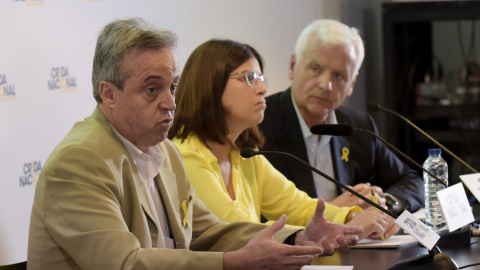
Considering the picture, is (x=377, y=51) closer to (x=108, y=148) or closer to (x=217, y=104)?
(x=217, y=104)

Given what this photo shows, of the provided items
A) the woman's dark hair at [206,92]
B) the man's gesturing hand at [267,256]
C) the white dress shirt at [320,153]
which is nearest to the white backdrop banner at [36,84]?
the woman's dark hair at [206,92]

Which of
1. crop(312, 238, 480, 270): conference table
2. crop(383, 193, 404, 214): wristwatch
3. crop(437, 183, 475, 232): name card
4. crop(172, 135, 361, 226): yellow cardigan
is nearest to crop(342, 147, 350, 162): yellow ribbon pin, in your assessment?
crop(383, 193, 404, 214): wristwatch

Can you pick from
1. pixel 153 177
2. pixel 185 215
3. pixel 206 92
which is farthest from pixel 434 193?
pixel 153 177

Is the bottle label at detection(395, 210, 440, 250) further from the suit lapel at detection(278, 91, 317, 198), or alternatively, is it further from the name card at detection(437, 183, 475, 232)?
the suit lapel at detection(278, 91, 317, 198)

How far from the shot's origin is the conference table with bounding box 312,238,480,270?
2412mm

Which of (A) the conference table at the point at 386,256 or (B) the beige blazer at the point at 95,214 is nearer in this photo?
(B) the beige blazer at the point at 95,214

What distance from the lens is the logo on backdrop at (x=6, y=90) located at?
243 cm

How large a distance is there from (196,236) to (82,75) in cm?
68

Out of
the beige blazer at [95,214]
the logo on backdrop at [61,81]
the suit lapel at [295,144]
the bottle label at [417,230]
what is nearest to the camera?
the beige blazer at [95,214]

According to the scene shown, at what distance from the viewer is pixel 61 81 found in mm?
2693

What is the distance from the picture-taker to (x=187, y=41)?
12.5 feet

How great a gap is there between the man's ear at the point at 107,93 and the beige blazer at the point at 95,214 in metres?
0.04

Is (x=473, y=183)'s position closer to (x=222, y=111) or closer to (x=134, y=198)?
(x=222, y=111)

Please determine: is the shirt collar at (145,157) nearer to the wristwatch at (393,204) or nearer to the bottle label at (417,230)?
the bottle label at (417,230)
